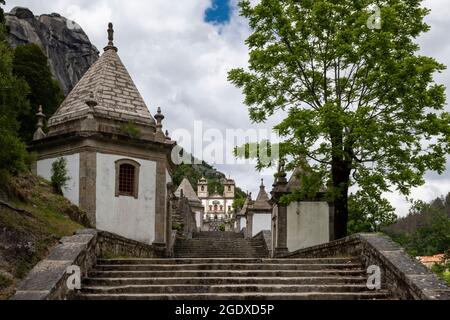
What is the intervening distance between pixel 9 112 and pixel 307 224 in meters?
15.9

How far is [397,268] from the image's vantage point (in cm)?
837

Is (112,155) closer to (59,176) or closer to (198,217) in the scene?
(59,176)

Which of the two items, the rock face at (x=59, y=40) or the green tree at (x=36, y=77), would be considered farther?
the rock face at (x=59, y=40)

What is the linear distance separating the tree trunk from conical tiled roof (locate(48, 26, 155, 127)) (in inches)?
343

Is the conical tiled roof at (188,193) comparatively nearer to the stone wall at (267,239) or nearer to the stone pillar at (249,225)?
the stone pillar at (249,225)

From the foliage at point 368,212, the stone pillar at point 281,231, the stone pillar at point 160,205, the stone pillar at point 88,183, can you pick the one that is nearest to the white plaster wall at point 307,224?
the stone pillar at point 281,231

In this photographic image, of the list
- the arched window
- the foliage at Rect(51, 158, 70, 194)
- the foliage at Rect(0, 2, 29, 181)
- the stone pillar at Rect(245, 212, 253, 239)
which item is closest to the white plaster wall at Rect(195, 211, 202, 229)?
the stone pillar at Rect(245, 212, 253, 239)

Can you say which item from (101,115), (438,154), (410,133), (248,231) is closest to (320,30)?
(410,133)

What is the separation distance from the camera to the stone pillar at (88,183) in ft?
57.4

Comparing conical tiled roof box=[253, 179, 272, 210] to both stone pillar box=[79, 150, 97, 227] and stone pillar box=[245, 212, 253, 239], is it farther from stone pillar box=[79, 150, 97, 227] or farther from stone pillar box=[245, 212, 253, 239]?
stone pillar box=[79, 150, 97, 227]

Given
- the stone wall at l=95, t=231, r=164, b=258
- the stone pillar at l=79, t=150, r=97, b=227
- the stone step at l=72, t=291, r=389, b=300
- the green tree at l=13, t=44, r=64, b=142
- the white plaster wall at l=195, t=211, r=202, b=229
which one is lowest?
the stone step at l=72, t=291, r=389, b=300

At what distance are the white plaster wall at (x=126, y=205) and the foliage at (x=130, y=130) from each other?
97 centimetres

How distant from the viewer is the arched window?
726 inches

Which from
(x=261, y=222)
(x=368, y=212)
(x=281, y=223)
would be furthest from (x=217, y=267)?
(x=261, y=222)
